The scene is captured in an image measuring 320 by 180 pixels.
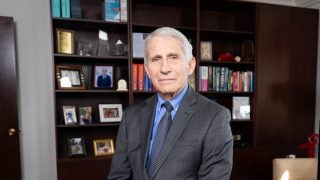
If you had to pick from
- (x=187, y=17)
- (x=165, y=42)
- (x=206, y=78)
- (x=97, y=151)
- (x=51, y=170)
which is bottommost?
(x=51, y=170)

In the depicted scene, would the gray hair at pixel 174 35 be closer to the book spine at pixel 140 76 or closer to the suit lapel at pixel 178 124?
the suit lapel at pixel 178 124

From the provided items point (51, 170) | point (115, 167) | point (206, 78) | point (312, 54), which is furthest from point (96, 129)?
point (312, 54)

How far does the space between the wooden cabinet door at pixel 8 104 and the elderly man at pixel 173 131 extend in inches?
64.7

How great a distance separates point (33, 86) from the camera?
7.65 feet

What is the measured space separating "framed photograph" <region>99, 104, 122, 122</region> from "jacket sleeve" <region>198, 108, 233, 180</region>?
1.59m

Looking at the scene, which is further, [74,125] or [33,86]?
[33,86]

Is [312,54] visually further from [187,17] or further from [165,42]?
[165,42]

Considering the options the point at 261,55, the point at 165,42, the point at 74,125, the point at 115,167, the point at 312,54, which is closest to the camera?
the point at 165,42

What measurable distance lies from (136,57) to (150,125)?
52.7 inches

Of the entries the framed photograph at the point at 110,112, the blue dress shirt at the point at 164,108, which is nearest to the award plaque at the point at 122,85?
the framed photograph at the point at 110,112

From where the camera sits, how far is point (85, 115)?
89.4 inches

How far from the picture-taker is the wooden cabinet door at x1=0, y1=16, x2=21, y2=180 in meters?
2.13

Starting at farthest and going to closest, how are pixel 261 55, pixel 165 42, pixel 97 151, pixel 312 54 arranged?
1. pixel 312 54
2. pixel 261 55
3. pixel 97 151
4. pixel 165 42

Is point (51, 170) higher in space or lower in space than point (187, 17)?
lower
